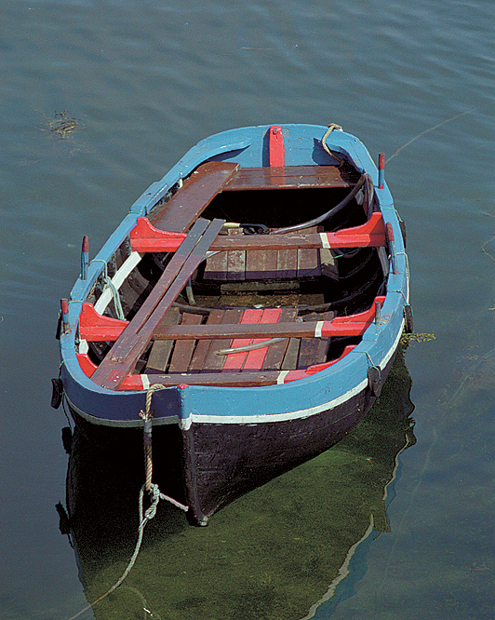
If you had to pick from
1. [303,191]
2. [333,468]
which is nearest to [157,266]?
[303,191]

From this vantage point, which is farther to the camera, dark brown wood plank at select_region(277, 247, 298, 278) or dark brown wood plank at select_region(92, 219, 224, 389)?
dark brown wood plank at select_region(277, 247, 298, 278)

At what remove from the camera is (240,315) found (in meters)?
7.76

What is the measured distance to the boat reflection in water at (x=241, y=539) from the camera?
584cm

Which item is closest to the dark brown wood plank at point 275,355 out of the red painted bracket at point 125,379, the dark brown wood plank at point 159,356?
the dark brown wood plank at point 159,356

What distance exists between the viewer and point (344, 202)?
9.05 meters

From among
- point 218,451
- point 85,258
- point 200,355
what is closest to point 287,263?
point 200,355

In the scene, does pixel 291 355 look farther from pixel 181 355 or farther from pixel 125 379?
pixel 125 379

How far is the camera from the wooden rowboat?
569 centimetres

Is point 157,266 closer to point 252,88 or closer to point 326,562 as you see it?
point 326,562

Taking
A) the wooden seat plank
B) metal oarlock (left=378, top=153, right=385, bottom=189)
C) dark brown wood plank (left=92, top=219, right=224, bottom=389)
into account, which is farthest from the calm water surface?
metal oarlock (left=378, top=153, right=385, bottom=189)

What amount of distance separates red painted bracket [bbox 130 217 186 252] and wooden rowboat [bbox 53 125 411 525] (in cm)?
2

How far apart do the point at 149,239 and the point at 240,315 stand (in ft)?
3.62

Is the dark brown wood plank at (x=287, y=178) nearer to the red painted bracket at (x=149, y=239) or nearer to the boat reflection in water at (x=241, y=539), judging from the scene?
the red painted bracket at (x=149, y=239)

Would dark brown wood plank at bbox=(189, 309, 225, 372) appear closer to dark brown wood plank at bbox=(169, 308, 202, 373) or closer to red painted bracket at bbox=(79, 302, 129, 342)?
dark brown wood plank at bbox=(169, 308, 202, 373)
